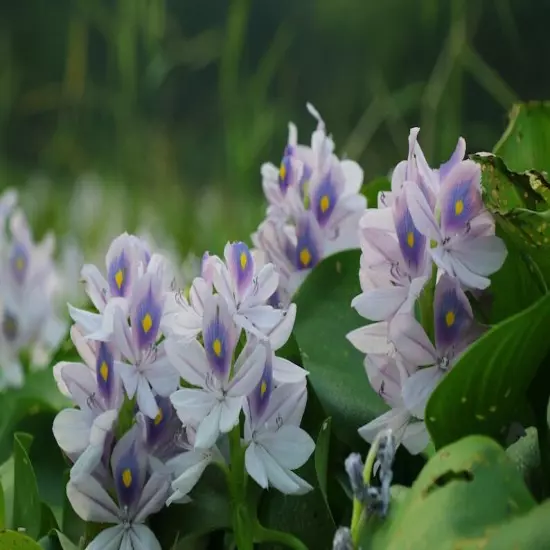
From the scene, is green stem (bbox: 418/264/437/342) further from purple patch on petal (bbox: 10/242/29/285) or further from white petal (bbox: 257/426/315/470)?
purple patch on petal (bbox: 10/242/29/285)

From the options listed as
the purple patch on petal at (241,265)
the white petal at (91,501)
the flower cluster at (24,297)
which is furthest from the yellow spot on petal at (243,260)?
the flower cluster at (24,297)

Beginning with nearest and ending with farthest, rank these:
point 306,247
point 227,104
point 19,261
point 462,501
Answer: point 462,501
point 306,247
point 19,261
point 227,104

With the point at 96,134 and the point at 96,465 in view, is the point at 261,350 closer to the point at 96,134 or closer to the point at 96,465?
the point at 96,465

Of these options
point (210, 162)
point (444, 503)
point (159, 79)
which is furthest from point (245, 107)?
point (210, 162)

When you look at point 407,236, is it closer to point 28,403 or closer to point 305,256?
point 305,256

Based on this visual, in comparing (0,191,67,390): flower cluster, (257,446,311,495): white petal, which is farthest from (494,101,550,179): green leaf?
(0,191,67,390): flower cluster

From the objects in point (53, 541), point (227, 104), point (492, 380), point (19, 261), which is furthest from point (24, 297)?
point (227, 104)

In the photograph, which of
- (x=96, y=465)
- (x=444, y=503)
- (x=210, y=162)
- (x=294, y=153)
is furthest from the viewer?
(x=210, y=162)
